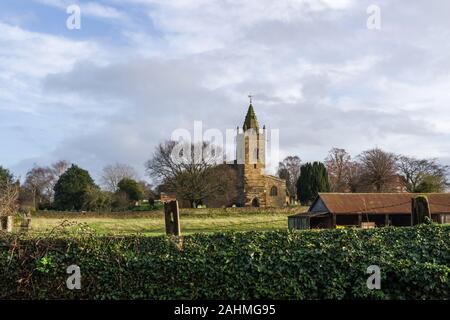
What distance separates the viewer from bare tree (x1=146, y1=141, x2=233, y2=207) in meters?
65.8

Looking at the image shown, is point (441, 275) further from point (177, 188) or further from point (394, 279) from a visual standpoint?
point (177, 188)

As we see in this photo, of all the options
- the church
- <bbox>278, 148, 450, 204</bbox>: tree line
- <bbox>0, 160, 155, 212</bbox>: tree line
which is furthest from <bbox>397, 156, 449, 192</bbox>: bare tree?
<bbox>0, 160, 155, 212</bbox>: tree line

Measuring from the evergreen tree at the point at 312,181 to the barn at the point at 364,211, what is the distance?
29.9m

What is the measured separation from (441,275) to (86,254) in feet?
24.3

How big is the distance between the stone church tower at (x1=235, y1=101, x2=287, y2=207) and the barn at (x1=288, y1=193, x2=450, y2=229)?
32916 mm

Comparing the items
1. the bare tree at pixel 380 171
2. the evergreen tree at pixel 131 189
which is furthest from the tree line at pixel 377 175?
the evergreen tree at pixel 131 189

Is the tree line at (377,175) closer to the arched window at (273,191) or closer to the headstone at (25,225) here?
the arched window at (273,191)

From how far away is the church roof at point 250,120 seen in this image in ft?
254

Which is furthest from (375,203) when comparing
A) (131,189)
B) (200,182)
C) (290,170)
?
(290,170)

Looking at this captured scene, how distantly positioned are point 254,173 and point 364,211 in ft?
124

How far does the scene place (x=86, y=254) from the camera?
34.8 feet

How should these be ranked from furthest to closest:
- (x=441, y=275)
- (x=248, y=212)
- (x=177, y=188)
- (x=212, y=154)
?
(x=212, y=154) < (x=177, y=188) < (x=248, y=212) < (x=441, y=275)

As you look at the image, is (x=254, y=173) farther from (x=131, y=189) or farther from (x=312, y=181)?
(x=131, y=189)
